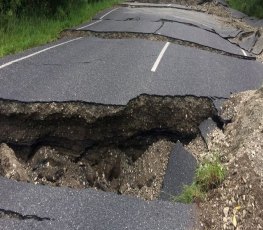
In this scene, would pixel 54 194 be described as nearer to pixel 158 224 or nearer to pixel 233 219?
pixel 158 224

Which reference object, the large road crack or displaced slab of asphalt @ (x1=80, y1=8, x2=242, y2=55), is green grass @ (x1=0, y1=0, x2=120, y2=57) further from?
the large road crack

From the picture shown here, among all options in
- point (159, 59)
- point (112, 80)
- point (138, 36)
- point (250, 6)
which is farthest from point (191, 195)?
point (250, 6)

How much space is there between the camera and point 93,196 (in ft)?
15.0

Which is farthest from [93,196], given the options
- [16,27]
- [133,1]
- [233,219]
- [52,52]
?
[133,1]

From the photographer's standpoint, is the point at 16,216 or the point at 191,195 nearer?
the point at 16,216

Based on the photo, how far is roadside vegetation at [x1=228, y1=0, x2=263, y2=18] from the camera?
2044cm

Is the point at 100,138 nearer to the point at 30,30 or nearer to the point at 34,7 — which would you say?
the point at 30,30

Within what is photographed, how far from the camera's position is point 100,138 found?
6473 millimetres

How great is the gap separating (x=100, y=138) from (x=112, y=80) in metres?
1.70

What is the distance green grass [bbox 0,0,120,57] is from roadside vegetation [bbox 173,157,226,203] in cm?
618

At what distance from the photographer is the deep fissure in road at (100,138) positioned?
19.3 ft

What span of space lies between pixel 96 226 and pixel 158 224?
0.65 meters

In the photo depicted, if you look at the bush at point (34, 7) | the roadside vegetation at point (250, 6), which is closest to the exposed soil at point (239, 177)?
the bush at point (34, 7)

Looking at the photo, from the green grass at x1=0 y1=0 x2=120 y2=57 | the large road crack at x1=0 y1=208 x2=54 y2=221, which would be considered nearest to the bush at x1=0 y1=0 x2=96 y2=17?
the green grass at x1=0 y1=0 x2=120 y2=57
